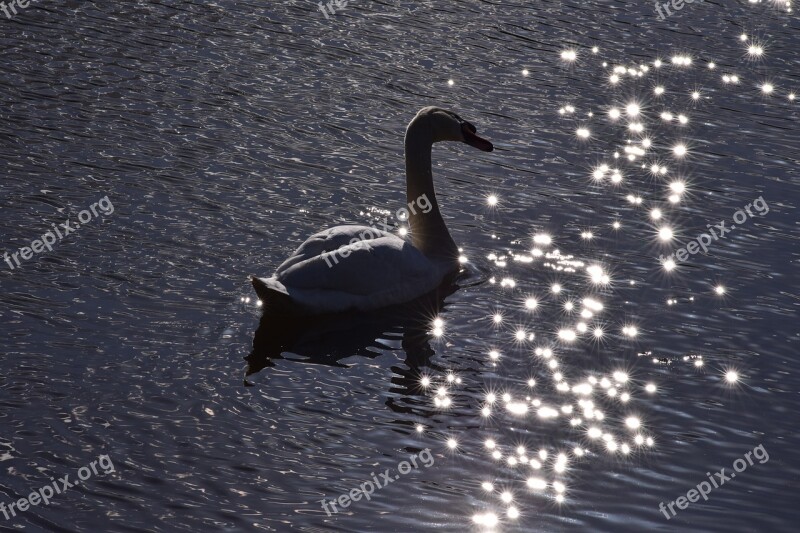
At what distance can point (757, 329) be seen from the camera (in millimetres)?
13594

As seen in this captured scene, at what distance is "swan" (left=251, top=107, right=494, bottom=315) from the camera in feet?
Result: 43.2

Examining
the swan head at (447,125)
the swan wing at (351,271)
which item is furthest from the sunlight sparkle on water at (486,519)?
the swan head at (447,125)

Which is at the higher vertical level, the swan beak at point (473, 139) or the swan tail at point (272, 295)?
the swan beak at point (473, 139)

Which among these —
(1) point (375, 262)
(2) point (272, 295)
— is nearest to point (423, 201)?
(1) point (375, 262)

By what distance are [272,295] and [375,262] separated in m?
1.46

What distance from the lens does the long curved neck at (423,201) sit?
15109 millimetres

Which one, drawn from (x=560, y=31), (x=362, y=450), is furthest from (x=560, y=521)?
(x=560, y=31)

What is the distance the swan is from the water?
30cm

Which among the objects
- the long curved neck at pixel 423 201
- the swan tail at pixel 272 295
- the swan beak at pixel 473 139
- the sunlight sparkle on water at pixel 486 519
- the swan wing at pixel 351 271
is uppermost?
the swan beak at pixel 473 139

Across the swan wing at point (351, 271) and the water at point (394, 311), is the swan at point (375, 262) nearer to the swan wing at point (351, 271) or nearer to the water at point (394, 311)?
the swan wing at point (351, 271)

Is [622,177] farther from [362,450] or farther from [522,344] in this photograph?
[362,450]

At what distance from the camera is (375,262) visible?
13719 millimetres

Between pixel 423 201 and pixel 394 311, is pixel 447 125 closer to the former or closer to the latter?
pixel 423 201

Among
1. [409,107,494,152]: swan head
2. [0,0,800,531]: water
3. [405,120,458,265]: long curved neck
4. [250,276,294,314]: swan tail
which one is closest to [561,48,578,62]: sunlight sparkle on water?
[0,0,800,531]: water
